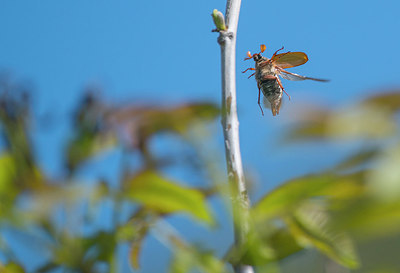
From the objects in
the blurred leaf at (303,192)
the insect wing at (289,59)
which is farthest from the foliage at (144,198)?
the insect wing at (289,59)

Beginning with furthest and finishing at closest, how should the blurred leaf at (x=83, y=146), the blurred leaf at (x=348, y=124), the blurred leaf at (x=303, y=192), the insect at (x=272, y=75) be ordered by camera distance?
the insect at (x=272, y=75), the blurred leaf at (x=83, y=146), the blurred leaf at (x=303, y=192), the blurred leaf at (x=348, y=124)

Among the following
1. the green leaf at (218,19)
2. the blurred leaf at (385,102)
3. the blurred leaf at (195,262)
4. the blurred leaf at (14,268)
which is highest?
the green leaf at (218,19)

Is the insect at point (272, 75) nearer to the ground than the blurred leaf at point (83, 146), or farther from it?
farther from it

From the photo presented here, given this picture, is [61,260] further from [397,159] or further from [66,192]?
[397,159]

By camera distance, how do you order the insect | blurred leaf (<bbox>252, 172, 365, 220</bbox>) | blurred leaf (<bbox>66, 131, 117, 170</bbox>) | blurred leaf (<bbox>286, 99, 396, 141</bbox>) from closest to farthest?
blurred leaf (<bbox>286, 99, 396, 141</bbox>) < blurred leaf (<bbox>252, 172, 365, 220</bbox>) < blurred leaf (<bbox>66, 131, 117, 170</bbox>) < the insect

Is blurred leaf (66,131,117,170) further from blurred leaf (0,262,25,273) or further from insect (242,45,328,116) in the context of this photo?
insect (242,45,328,116)

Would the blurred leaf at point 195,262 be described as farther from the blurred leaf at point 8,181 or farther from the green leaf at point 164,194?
the blurred leaf at point 8,181

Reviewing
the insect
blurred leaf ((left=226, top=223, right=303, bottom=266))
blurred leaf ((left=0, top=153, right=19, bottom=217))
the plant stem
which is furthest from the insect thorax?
blurred leaf ((left=0, top=153, right=19, bottom=217))
